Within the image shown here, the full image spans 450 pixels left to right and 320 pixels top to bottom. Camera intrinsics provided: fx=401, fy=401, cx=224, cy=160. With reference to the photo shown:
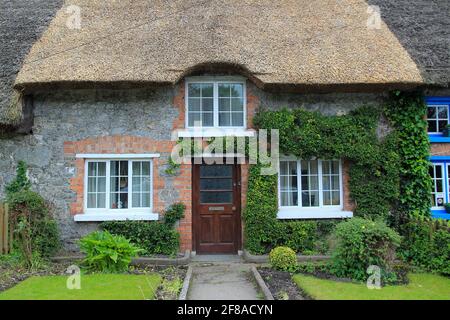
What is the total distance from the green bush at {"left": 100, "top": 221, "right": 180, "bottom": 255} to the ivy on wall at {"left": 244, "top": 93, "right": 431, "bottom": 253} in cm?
190

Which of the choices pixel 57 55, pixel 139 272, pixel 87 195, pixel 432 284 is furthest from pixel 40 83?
pixel 432 284

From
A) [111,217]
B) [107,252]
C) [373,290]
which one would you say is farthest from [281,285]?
[111,217]

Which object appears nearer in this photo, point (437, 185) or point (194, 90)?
point (194, 90)

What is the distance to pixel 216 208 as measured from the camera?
1041 centimetres

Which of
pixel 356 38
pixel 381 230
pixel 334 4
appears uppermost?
pixel 334 4

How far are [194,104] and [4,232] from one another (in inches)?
215

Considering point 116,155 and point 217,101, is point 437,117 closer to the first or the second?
point 217,101

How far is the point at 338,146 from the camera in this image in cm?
Result: 1013

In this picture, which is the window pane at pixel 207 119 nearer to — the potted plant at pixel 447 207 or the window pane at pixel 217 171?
the window pane at pixel 217 171

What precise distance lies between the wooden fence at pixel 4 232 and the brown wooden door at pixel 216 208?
435 centimetres

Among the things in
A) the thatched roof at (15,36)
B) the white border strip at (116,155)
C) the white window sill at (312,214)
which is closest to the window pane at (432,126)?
the white window sill at (312,214)

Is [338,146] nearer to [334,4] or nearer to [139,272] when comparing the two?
[334,4]
